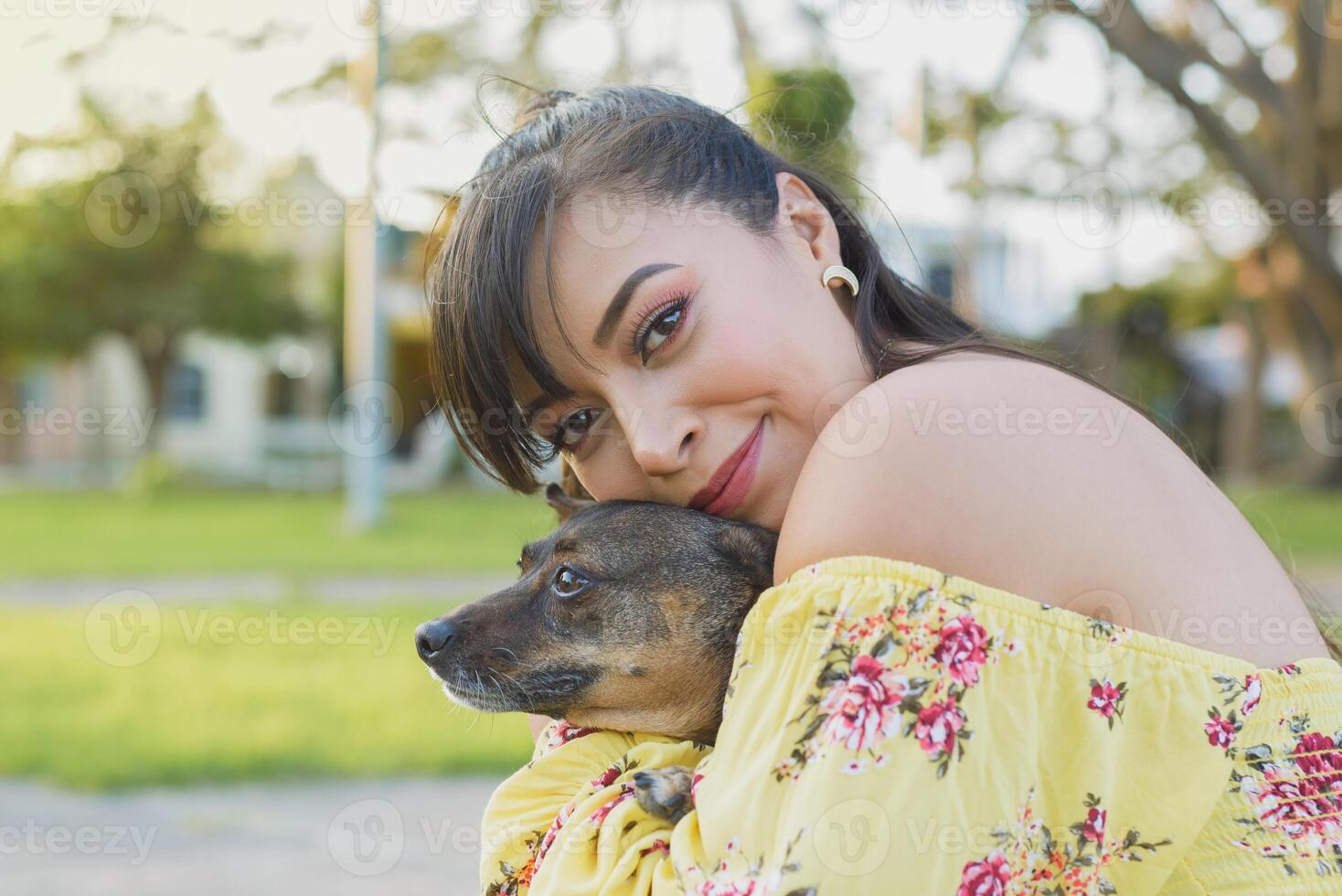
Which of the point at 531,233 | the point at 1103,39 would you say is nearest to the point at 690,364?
the point at 531,233

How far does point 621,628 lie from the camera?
272 centimetres

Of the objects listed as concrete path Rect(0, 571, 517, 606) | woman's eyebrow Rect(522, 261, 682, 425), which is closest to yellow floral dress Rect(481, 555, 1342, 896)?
woman's eyebrow Rect(522, 261, 682, 425)

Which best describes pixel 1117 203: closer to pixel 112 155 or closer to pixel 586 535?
pixel 586 535

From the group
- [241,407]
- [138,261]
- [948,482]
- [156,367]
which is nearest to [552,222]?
[948,482]

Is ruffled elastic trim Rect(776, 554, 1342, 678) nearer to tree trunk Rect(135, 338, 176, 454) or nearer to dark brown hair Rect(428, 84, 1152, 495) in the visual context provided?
dark brown hair Rect(428, 84, 1152, 495)

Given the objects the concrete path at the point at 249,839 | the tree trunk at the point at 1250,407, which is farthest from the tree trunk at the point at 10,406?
the concrete path at the point at 249,839

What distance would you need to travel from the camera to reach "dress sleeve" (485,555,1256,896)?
1519 millimetres

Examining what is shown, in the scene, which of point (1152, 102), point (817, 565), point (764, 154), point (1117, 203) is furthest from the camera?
point (1152, 102)

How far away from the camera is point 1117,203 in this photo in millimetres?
13680

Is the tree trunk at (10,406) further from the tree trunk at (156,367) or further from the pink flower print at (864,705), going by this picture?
the pink flower print at (864,705)

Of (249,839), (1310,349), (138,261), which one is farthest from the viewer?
(138,261)

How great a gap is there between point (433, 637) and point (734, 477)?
0.86 meters

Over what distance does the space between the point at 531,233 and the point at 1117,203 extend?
12.7 meters

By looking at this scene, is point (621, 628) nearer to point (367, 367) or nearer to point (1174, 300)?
point (367, 367)
